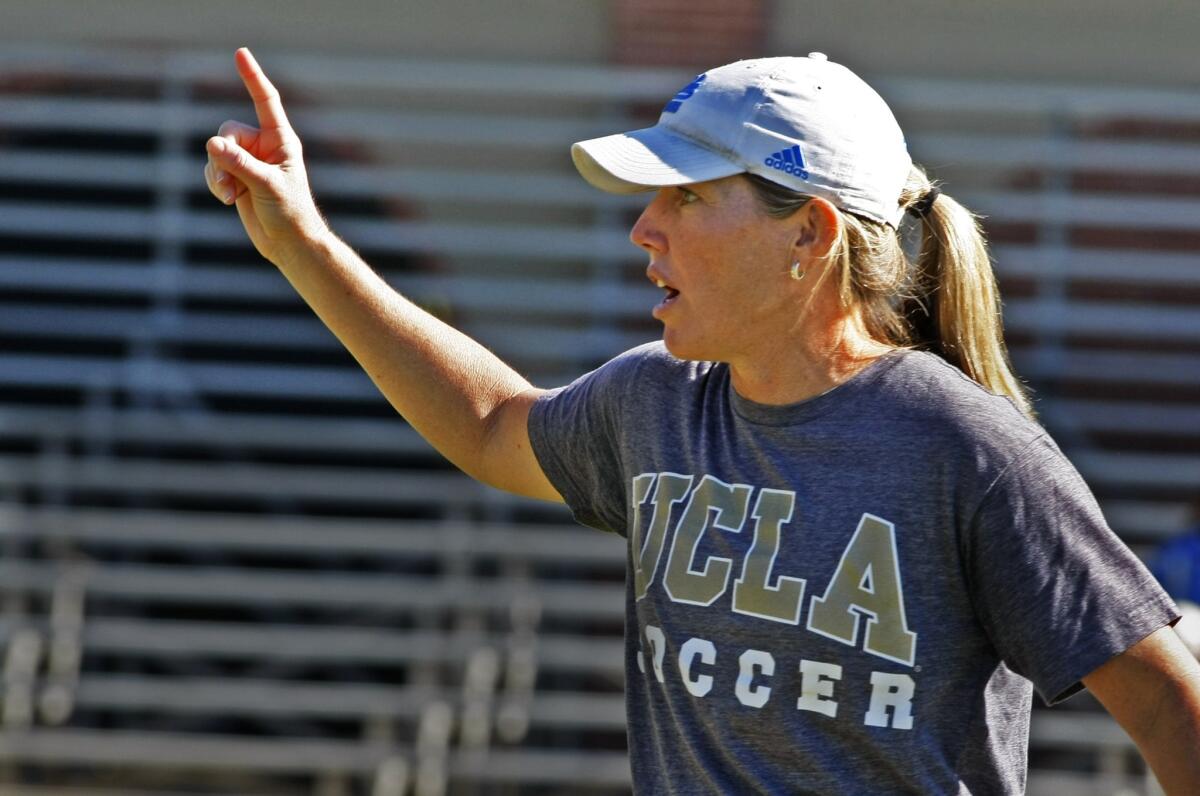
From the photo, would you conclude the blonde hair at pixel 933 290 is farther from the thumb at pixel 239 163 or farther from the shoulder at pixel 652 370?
the thumb at pixel 239 163

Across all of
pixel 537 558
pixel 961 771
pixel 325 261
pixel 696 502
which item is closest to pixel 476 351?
pixel 325 261

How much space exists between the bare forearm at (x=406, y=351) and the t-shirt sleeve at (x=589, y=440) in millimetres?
94

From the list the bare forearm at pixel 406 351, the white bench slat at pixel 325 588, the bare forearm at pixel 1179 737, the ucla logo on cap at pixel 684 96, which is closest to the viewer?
the bare forearm at pixel 1179 737

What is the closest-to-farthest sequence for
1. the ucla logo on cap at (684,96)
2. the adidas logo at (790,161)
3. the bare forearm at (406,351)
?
the adidas logo at (790,161) < the ucla logo on cap at (684,96) < the bare forearm at (406,351)

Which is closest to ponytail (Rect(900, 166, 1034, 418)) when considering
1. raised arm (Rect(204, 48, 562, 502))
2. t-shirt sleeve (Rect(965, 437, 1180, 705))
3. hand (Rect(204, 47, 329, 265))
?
t-shirt sleeve (Rect(965, 437, 1180, 705))

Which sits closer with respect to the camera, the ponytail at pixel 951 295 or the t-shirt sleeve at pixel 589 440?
the ponytail at pixel 951 295

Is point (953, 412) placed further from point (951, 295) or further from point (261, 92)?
point (261, 92)

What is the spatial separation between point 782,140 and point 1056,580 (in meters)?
0.58

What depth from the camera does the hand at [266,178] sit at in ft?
7.34

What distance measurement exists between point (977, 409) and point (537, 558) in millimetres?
4195

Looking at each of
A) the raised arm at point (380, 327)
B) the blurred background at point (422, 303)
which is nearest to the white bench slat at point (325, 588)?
the blurred background at point (422, 303)

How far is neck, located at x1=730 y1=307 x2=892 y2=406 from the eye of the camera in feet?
6.63

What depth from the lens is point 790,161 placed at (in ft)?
6.43

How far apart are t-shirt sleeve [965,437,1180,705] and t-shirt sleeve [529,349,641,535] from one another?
1.86ft
